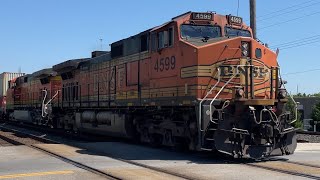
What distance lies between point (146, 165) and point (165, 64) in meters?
3.70

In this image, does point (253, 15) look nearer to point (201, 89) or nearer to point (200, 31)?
point (200, 31)

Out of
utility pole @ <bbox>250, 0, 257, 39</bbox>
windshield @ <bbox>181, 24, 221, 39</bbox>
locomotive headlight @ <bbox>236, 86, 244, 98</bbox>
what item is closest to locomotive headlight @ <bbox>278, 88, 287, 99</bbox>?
locomotive headlight @ <bbox>236, 86, 244, 98</bbox>

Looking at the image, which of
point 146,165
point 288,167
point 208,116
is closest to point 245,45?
point 208,116

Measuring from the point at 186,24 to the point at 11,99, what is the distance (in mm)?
28643

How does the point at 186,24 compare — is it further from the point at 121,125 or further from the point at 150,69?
the point at 121,125

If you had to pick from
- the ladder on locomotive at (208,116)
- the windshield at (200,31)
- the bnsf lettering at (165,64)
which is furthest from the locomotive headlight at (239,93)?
the bnsf lettering at (165,64)

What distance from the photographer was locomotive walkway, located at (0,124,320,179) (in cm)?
919

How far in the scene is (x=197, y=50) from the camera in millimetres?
11797

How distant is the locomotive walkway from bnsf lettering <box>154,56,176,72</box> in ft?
8.34

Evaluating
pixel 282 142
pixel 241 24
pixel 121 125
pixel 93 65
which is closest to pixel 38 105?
pixel 93 65

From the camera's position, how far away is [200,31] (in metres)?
13.0

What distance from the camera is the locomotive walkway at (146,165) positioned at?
30.1ft

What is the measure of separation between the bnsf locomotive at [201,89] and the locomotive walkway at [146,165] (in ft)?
1.88

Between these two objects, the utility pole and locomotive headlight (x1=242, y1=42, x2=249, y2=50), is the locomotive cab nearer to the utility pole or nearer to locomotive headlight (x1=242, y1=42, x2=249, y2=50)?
locomotive headlight (x1=242, y1=42, x2=249, y2=50)
